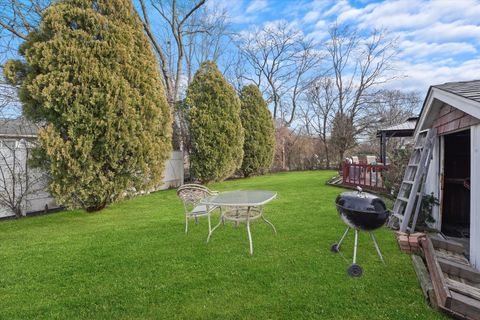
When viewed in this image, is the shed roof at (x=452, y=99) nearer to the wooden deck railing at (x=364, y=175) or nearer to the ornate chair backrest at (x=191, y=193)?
the wooden deck railing at (x=364, y=175)

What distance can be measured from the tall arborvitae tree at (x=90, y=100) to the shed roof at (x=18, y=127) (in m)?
1.59

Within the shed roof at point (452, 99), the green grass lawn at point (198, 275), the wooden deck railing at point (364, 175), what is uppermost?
the shed roof at point (452, 99)

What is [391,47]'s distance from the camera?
818 inches

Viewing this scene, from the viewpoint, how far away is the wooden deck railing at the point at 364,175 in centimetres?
784

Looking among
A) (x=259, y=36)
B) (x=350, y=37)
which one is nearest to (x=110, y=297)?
(x=259, y=36)

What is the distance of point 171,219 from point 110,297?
2708 millimetres

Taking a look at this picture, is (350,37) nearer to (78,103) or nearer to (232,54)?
(232,54)

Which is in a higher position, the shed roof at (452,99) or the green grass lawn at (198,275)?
the shed roof at (452,99)

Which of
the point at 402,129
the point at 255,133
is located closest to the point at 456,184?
the point at 402,129

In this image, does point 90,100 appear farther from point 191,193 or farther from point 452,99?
point 452,99

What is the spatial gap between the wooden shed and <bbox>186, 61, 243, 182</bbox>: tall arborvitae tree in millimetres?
6594

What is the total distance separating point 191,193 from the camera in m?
4.25

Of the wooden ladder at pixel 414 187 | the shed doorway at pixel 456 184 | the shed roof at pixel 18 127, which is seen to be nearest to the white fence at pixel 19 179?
the shed roof at pixel 18 127

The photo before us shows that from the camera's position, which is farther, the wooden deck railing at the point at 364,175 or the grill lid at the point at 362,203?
the wooden deck railing at the point at 364,175
